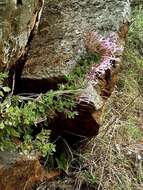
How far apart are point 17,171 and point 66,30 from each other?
91 centimetres

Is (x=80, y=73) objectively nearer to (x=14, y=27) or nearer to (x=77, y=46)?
(x=77, y=46)

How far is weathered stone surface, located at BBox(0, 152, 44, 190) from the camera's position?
84.2 inches

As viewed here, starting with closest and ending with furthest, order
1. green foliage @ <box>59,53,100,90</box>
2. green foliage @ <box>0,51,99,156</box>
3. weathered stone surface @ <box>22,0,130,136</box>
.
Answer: green foliage @ <box>0,51,99,156</box> < green foliage @ <box>59,53,100,90</box> < weathered stone surface @ <box>22,0,130,136</box>

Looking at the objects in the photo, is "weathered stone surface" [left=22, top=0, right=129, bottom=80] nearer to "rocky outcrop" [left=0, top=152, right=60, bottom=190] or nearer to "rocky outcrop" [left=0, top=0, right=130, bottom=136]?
"rocky outcrop" [left=0, top=0, right=130, bottom=136]

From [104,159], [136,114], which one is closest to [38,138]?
[104,159]

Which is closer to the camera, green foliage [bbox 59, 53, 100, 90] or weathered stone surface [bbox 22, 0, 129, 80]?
green foliage [bbox 59, 53, 100, 90]

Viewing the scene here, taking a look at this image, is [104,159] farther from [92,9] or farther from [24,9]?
[24,9]

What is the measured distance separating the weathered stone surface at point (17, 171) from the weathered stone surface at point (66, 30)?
0.46m

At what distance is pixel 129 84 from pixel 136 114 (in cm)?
27

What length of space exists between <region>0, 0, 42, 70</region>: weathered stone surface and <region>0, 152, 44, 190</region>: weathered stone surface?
0.43 metres

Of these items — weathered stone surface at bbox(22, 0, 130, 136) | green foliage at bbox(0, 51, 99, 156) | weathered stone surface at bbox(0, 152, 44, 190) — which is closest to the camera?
green foliage at bbox(0, 51, 99, 156)

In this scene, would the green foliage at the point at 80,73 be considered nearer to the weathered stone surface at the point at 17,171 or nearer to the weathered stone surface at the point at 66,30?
the weathered stone surface at the point at 66,30

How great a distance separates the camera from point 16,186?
2.22 m

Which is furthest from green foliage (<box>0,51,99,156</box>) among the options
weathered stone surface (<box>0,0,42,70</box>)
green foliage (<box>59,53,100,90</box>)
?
weathered stone surface (<box>0,0,42,70</box>)
